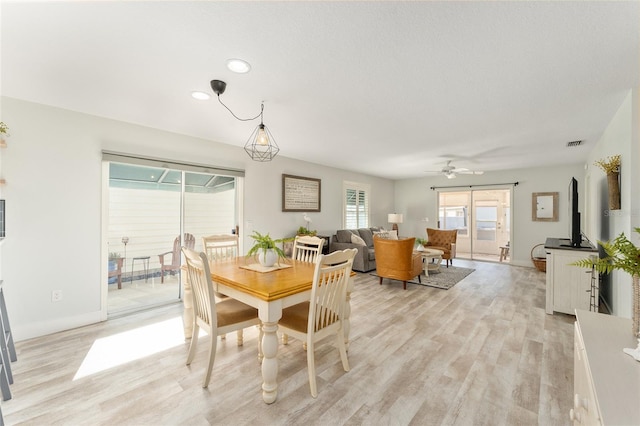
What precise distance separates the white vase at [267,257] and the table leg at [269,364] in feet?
2.42

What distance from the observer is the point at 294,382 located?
203cm

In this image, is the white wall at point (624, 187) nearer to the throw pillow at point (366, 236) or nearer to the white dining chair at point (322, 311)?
the white dining chair at point (322, 311)

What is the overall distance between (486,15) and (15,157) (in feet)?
13.7

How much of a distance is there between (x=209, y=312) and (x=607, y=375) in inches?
83.3

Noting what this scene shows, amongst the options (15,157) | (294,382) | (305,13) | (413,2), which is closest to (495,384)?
(294,382)

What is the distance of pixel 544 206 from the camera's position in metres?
6.33

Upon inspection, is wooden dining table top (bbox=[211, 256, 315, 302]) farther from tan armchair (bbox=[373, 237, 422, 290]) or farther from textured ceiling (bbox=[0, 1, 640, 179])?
tan armchair (bbox=[373, 237, 422, 290])

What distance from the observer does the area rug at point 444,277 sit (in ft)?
15.4

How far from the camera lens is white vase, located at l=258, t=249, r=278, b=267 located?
2.46 metres

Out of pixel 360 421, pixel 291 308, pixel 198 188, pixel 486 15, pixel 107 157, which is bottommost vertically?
pixel 360 421

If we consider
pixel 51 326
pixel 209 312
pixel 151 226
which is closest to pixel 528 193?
pixel 209 312

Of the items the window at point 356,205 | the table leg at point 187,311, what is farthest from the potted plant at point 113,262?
the window at point 356,205

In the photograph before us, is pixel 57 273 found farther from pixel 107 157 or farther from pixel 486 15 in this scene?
pixel 486 15

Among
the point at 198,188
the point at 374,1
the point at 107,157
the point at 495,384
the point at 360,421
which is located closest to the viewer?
the point at 374,1
